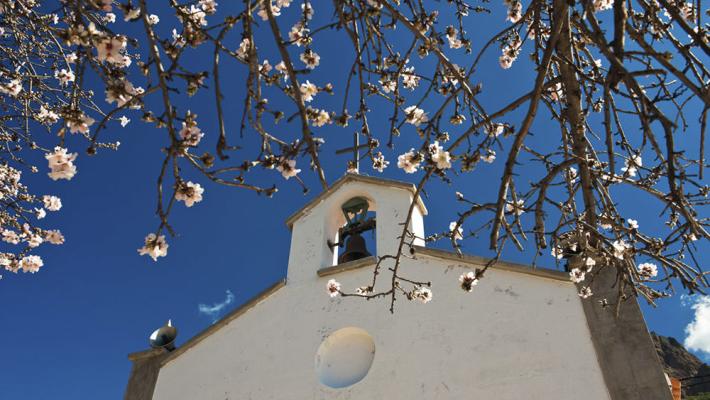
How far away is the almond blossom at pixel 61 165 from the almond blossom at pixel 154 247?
0.48 metres

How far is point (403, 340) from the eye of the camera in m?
4.99

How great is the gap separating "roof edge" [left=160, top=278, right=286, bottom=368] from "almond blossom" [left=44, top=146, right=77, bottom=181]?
3.69 metres

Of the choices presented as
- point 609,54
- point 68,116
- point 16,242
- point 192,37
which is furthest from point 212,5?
point 16,242

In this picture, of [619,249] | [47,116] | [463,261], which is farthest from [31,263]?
[619,249]

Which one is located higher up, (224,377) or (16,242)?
(16,242)

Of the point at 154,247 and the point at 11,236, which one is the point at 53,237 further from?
the point at 154,247

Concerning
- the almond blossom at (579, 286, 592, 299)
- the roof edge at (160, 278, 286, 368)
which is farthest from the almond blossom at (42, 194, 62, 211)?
the almond blossom at (579, 286, 592, 299)

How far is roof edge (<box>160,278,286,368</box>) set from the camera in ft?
19.6

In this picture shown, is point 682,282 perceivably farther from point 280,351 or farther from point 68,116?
point 280,351

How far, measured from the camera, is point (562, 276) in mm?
4883

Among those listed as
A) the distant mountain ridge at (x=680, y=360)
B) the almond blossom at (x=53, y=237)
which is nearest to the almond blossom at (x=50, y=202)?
the almond blossom at (x=53, y=237)

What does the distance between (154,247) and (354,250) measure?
12.8ft

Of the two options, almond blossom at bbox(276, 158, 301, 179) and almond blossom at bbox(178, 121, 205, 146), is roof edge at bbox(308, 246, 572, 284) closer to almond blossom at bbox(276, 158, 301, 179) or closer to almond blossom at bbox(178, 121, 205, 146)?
almond blossom at bbox(276, 158, 301, 179)

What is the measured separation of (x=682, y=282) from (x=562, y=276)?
2.24m
